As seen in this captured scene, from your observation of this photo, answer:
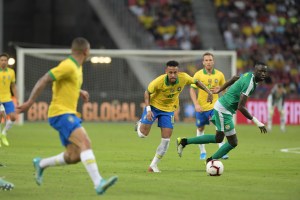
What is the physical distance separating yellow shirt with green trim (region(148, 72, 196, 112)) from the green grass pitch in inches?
47.8

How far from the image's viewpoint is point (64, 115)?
10.6 meters

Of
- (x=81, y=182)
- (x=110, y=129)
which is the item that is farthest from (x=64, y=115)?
(x=110, y=129)

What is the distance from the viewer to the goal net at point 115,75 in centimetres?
3244

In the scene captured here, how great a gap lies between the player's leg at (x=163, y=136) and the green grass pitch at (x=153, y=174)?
0.27 m

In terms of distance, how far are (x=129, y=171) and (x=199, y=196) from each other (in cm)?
354

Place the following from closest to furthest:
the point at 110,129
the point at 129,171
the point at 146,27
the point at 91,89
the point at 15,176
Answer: the point at 15,176, the point at 129,171, the point at 110,129, the point at 91,89, the point at 146,27

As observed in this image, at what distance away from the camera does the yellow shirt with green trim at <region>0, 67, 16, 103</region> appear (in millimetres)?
20828

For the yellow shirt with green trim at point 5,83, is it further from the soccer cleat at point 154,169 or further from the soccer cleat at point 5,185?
the soccer cleat at point 5,185

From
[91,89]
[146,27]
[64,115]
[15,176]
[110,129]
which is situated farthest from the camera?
[146,27]

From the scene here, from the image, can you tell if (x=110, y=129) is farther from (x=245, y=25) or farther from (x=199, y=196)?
(x=199, y=196)

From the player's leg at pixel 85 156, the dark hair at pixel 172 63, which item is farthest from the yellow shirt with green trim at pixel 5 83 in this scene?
the player's leg at pixel 85 156

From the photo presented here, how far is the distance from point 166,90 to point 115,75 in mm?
19133

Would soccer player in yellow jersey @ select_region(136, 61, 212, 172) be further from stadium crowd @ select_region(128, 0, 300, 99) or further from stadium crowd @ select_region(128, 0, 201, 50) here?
stadium crowd @ select_region(128, 0, 201, 50)

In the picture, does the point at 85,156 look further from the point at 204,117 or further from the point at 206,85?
the point at 206,85
